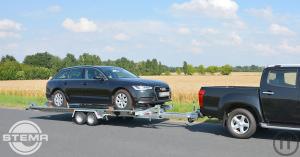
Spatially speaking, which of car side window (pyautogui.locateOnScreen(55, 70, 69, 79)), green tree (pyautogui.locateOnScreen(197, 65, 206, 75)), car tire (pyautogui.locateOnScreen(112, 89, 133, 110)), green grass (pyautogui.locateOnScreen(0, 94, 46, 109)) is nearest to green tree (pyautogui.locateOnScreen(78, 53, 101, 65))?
green tree (pyautogui.locateOnScreen(197, 65, 206, 75))

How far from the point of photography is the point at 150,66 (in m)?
121

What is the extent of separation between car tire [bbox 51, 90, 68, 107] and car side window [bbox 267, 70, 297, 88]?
704 centimetres

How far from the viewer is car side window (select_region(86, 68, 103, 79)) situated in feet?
44.0

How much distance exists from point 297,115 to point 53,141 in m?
5.78

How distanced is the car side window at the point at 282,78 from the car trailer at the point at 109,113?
2.28 m

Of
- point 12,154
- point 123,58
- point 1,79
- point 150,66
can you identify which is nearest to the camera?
point 12,154

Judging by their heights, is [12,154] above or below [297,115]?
below

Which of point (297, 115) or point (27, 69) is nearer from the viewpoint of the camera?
point (297, 115)

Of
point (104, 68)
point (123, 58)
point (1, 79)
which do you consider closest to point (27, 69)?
point (1, 79)

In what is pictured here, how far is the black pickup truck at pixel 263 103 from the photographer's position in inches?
376

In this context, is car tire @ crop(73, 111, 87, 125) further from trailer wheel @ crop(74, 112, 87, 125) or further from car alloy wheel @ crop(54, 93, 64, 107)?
car alloy wheel @ crop(54, 93, 64, 107)

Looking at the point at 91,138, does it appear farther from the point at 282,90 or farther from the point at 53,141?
the point at 282,90

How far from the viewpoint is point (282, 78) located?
9.81 metres

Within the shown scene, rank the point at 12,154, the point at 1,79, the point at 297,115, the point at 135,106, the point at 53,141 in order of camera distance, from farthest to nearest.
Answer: the point at 1,79 < the point at 135,106 < the point at 53,141 < the point at 297,115 < the point at 12,154
